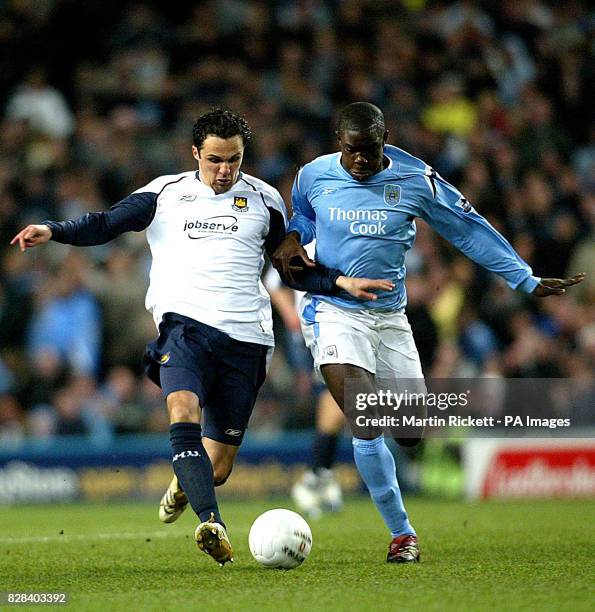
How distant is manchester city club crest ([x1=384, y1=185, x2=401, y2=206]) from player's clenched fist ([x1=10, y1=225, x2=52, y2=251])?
1875mm

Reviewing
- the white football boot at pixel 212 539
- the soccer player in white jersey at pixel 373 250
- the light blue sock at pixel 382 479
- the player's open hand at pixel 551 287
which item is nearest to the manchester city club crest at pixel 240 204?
the soccer player in white jersey at pixel 373 250

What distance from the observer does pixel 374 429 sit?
7199mm

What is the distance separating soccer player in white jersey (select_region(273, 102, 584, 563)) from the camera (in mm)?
7199

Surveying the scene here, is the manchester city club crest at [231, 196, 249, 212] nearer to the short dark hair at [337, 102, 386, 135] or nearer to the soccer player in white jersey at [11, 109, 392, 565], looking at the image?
the soccer player in white jersey at [11, 109, 392, 565]

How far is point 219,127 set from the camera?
7215 mm

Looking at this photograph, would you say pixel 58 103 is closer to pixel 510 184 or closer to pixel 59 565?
pixel 510 184

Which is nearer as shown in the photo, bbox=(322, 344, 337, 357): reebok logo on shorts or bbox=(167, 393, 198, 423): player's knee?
bbox=(167, 393, 198, 423): player's knee

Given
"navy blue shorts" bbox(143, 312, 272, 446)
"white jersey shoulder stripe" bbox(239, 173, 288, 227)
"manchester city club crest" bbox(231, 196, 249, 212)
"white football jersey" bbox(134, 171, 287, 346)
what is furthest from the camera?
"white jersey shoulder stripe" bbox(239, 173, 288, 227)

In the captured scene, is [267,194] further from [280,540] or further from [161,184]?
[280,540]

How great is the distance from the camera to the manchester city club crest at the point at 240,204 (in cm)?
746

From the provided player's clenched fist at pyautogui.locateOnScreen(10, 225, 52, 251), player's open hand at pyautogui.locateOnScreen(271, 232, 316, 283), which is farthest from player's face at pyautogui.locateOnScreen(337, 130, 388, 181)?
player's clenched fist at pyautogui.locateOnScreen(10, 225, 52, 251)

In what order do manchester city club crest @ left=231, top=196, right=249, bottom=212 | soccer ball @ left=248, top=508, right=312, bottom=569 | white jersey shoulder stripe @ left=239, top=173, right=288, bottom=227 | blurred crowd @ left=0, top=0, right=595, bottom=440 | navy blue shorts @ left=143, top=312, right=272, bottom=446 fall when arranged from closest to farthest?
soccer ball @ left=248, top=508, right=312, bottom=569, navy blue shorts @ left=143, top=312, right=272, bottom=446, manchester city club crest @ left=231, top=196, right=249, bottom=212, white jersey shoulder stripe @ left=239, top=173, right=288, bottom=227, blurred crowd @ left=0, top=0, right=595, bottom=440

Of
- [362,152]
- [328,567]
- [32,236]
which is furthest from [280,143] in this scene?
[328,567]

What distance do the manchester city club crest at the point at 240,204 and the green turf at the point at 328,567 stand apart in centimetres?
199
